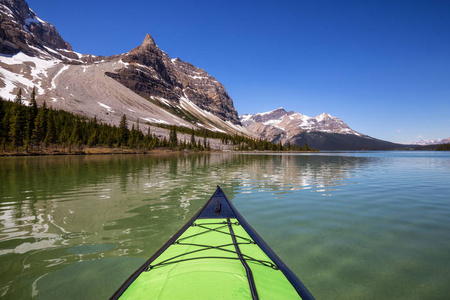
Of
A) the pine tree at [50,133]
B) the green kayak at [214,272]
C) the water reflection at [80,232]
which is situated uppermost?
the pine tree at [50,133]

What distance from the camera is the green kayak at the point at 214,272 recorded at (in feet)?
11.2

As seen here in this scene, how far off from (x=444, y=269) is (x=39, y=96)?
721 ft

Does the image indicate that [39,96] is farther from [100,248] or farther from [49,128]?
[100,248]

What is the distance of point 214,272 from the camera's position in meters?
3.97

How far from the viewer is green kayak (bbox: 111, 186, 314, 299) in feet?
11.2

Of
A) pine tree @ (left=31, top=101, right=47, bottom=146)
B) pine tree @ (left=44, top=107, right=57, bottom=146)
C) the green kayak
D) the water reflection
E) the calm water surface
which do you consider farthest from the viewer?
pine tree @ (left=44, top=107, right=57, bottom=146)

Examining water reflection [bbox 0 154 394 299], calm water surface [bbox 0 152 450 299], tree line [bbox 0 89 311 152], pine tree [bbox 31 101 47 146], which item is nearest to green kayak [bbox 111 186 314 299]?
calm water surface [bbox 0 152 450 299]

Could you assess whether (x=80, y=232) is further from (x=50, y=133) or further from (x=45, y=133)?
(x=45, y=133)

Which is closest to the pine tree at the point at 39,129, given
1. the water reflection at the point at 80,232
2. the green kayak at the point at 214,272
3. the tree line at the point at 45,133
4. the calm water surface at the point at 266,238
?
the tree line at the point at 45,133

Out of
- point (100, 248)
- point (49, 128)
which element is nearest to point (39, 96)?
point (49, 128)

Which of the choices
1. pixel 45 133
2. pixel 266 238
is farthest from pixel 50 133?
pixel 266 238

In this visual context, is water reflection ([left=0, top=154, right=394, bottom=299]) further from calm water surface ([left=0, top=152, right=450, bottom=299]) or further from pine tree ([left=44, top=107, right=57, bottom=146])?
pine tree ([left=44, top=107, right=57, bottom=146])

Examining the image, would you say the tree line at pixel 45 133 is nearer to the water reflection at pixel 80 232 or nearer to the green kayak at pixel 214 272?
the water reflection at pixel 80 232

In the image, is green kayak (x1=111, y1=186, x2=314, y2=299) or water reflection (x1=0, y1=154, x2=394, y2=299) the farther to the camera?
water reflection (x1=0, y1=154, x2=394, y2=299)
